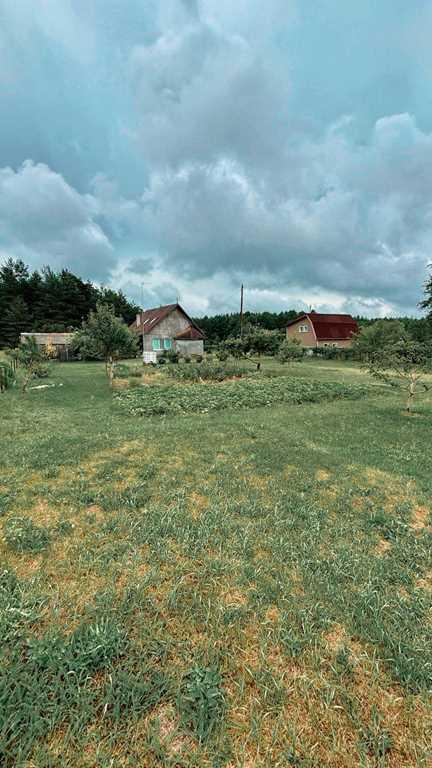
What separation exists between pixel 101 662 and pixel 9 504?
2721mm

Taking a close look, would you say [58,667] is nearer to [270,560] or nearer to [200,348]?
[270,560]

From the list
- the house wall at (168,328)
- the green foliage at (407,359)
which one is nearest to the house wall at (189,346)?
the house wall at (168,328)

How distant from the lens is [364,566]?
2.86 metres

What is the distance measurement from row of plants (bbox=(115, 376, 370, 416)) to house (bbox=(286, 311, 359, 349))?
28.6 metres

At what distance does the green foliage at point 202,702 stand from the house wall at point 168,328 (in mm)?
29346

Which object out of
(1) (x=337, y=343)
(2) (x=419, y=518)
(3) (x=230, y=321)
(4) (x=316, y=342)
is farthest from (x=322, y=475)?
(3) (x=230, y=321)

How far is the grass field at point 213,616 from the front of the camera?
158 cm

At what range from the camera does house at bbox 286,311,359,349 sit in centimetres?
4250

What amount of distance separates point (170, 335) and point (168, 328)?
75 cm

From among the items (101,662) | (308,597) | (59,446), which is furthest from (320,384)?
(101,662)

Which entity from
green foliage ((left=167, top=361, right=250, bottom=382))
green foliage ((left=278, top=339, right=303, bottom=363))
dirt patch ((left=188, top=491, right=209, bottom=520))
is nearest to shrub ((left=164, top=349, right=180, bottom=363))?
green foliage ((left=167, top=361, right=250, bottom=382))

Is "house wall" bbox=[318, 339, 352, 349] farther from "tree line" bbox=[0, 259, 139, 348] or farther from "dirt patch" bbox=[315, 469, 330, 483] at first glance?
"dirt patch" bbox=[315, 469, 330, 483]

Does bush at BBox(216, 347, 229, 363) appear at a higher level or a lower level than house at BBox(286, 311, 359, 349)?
lower

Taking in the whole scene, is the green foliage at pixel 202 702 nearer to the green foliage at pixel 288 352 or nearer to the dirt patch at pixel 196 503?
Answer: the dirt patch at pixel 196 503
